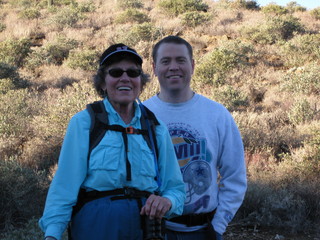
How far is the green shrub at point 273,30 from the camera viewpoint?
17.5 metres

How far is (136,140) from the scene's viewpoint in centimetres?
183

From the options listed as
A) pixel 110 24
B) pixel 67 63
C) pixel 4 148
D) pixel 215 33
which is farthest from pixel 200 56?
pixel 4 148

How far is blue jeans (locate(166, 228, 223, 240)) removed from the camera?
7.70 feet

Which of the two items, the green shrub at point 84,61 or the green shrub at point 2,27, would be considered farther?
the green shrub at point 2,27

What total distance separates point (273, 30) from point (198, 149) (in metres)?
16.7

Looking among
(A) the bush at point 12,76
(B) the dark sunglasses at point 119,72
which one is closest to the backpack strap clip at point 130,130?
(B) the dark sunglasses at point 119,72

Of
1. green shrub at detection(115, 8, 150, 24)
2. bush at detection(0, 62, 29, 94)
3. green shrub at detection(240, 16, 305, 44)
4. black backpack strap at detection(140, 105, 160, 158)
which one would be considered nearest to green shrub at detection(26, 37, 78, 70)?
bush at detection(0, 62, 29, 94)

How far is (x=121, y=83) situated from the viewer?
1959 mm

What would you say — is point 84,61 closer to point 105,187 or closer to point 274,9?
point 105,187

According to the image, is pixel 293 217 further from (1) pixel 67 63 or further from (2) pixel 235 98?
(1) pixel 67 63

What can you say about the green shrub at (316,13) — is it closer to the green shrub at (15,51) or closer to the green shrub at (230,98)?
the green shrub at (230,98)

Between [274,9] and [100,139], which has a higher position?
[274,9]

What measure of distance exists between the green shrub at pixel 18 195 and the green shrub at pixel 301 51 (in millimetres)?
11788

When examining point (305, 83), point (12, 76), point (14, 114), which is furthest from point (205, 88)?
point (12, 76)
